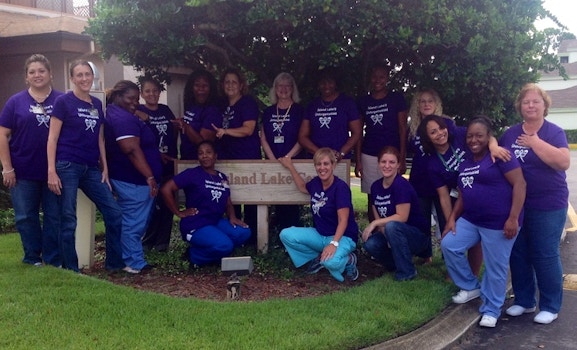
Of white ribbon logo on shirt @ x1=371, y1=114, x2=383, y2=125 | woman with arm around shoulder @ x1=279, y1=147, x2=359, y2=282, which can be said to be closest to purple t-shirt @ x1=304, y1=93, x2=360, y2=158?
white ribbon logo on shirt @ x1=371, y1=114, x2=383, y2=125

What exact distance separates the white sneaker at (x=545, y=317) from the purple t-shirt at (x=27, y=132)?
4336 millimetres

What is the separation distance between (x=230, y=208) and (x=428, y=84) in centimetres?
241

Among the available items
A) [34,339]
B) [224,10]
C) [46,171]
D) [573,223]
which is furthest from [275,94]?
[573,223]

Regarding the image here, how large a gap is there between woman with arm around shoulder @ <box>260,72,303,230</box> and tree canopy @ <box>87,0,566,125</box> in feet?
1.32

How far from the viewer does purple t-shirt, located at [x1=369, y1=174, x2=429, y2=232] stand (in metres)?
5.37

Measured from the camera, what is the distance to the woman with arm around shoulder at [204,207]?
5.64 meters

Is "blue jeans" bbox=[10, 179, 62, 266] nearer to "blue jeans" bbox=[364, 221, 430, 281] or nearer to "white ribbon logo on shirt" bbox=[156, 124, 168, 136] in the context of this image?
"white ribbon logo on shirt" bbox=[156, 124, 168, 136]

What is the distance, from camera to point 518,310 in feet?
16.1

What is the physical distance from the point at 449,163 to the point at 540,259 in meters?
1.12

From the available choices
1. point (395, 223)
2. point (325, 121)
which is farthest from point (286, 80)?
point (395, 223)

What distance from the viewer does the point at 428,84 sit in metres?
5.98

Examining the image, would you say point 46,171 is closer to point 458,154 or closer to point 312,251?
point 312,251

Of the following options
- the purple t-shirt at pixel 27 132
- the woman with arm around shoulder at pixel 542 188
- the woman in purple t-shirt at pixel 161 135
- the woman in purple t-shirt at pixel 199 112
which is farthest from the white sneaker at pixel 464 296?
the purple t-shirt at pixel 27 132

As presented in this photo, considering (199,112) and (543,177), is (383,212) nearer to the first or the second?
(543,177)
